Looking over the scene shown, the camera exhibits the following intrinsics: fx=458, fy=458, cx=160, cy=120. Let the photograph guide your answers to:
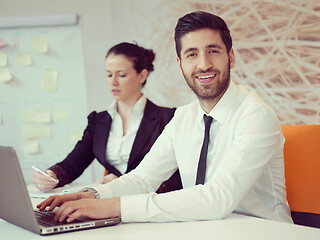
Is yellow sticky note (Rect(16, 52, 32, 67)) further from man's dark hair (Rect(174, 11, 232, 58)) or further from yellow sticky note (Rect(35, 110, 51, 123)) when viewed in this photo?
man's dark hair (Rect(174, 11, 232, 58))

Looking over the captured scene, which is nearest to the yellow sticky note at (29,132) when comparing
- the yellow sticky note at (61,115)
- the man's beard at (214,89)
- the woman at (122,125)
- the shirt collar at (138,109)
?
the yellow sticky note at (61,115)

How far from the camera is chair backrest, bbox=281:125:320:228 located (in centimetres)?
158

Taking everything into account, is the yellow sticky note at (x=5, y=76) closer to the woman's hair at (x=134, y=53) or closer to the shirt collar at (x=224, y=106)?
the woman's hair at (x=134, y=53)

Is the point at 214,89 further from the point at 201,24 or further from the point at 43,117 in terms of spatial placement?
the point at 43,117

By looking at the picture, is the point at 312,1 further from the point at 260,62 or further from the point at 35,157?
the point at 35,157

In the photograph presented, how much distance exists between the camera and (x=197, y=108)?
1863 mm

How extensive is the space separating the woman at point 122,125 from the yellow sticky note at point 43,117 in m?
0.88

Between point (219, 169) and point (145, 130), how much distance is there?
1.28 meters

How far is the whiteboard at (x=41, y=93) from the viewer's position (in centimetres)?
354

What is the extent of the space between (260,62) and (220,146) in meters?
1.49

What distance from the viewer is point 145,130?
2.62 meters

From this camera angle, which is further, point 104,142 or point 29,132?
point 29,132

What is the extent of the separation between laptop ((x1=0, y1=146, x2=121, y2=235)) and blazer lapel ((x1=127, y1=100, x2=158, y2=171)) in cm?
131

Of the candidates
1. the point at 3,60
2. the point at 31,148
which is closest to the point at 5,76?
the point at 3,60
